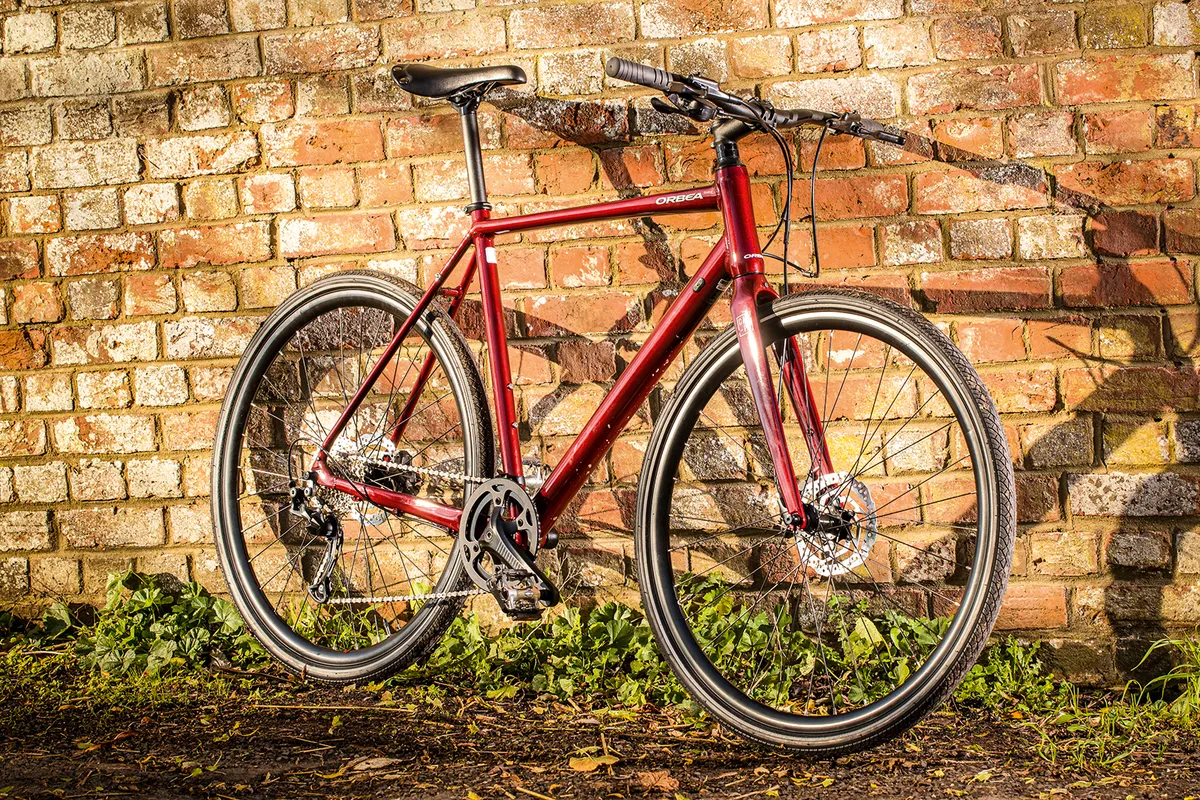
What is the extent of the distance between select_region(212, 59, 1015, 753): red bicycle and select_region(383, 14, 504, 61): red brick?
1.00ft

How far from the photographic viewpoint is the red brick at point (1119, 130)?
2117 mm

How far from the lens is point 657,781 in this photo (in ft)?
5.80

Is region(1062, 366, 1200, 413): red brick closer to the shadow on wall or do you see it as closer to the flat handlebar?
the shadow on wall

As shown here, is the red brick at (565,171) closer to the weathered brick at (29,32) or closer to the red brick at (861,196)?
the red brick at (861,196)

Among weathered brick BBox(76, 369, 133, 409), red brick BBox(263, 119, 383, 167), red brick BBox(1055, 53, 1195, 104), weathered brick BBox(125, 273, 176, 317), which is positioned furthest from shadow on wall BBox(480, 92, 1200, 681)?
weathered brick BBox(76, 369, 133, 409)

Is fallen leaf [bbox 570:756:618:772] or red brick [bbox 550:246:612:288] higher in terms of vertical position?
red brick [bbox 550:246:612:288]

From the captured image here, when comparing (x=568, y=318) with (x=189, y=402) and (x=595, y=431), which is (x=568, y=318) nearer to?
(x=595, y=431)

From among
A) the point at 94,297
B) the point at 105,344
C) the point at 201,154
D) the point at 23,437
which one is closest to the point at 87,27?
the point at 201,154

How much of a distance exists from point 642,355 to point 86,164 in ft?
5.60

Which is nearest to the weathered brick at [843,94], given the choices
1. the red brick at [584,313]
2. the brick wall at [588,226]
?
the brick wall at [588,226]

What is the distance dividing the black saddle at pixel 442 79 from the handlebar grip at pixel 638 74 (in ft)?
1.35

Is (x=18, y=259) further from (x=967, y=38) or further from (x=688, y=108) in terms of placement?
(x=967, y=38)

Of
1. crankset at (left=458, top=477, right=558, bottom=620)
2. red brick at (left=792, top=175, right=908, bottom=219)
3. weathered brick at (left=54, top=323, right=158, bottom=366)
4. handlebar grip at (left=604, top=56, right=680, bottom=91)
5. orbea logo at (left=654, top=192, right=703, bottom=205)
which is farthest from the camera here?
weathered brick at (left=54, top=323, right=158, bottom=366)

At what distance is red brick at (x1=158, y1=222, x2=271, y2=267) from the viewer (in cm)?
247
